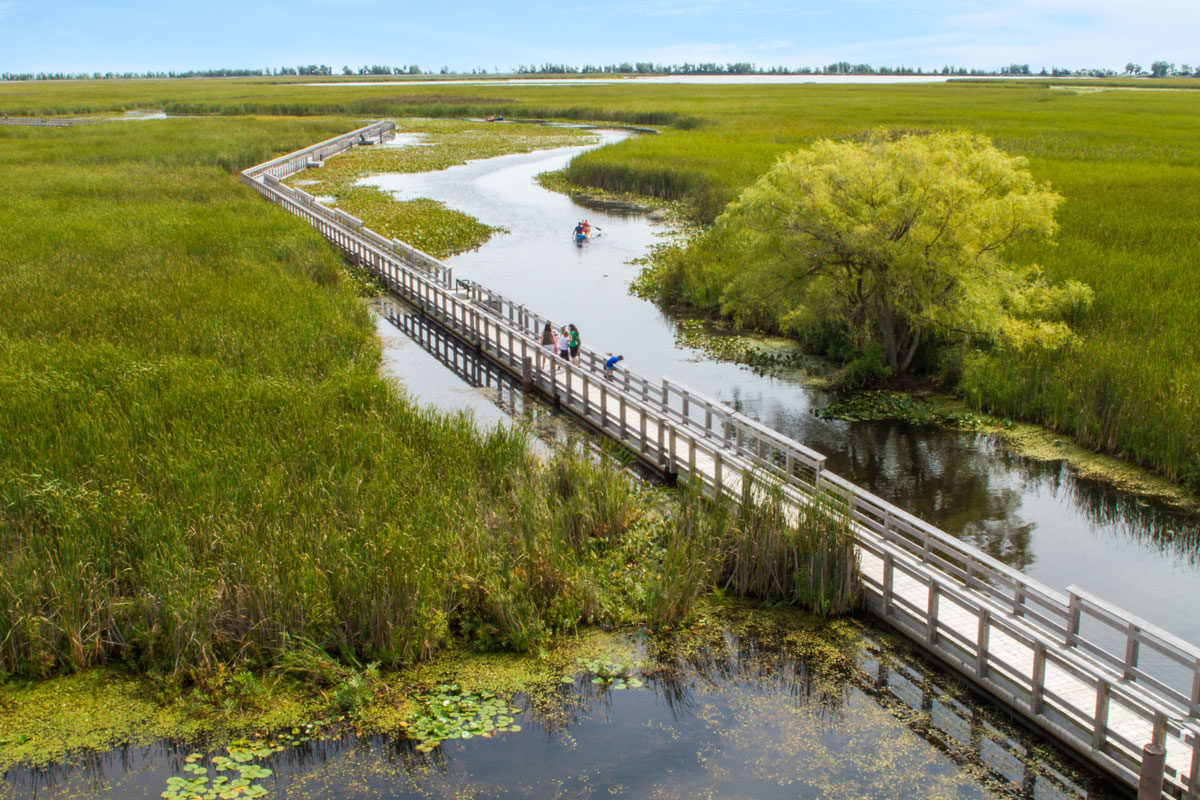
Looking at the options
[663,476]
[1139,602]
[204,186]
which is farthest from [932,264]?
[204,186]

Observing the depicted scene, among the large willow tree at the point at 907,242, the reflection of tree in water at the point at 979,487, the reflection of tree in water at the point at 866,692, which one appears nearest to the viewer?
the reflection of tree in water at the point at 866,692

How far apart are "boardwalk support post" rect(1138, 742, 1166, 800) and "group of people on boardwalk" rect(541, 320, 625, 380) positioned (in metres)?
13.5

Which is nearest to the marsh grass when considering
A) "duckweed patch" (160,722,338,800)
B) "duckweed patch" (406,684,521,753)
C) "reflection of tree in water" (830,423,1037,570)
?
"duckweed patch" (406,684,521,753)

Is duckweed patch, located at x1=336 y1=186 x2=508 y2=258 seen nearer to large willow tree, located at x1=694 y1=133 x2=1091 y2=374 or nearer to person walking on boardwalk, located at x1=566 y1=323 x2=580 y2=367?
person walking on boardwalk, located at x1=566 y1=323 x2=580 y2=367

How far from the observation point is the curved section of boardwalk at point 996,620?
8.88 metres

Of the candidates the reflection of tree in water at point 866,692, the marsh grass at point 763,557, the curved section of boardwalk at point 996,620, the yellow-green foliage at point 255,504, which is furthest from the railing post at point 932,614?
the yellow-green foliage at point 255,504

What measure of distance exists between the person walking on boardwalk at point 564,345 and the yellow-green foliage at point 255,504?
171 inches

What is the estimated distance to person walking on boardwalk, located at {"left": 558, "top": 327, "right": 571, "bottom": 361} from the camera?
73.9 ft

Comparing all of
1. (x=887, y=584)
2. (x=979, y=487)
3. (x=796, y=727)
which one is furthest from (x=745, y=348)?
(x=796, y=727)

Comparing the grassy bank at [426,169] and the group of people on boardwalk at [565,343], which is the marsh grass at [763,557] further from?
the grassy bank at [426,169]

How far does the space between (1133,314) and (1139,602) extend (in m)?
12.2

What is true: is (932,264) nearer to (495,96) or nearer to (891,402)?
(891,402)

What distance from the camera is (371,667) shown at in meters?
10.2

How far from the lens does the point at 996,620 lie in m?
10.1
